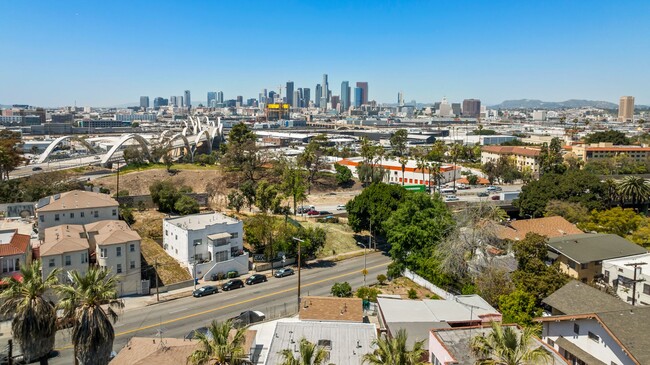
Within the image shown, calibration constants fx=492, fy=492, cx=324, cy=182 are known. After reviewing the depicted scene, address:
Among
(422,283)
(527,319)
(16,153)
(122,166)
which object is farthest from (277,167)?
(527,319)

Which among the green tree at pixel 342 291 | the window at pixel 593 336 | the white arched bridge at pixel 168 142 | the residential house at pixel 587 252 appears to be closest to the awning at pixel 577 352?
the window at pixel 593 336

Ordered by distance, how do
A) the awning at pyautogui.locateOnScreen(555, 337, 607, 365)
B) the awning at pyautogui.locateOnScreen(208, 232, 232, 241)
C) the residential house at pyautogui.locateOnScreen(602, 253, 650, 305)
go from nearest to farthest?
1. the awning at pyautogui.locateOnScreen(555, 337, 607, 365)
2. the residential house at pyautogui.locateOnScreen(602, 253, 650, 305)
3. the awning at pyautogui.locateOnScreen(208, 232, 232, 241)

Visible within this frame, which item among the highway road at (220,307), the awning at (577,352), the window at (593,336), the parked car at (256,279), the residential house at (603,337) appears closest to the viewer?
the residential house at (603,337)

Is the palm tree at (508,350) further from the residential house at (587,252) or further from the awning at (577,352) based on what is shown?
the residential house at (587,252)

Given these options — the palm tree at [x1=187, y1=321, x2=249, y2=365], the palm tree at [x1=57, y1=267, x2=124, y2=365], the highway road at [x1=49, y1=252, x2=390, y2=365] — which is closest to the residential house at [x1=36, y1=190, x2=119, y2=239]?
the highway road at [x1=49, y1=252, x2=390, y2=365]

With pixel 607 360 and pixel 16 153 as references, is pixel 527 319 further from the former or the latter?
pixel 16 153

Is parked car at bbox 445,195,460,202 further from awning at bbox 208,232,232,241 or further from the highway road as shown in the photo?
A: awning at bbox 208,232,232,241
